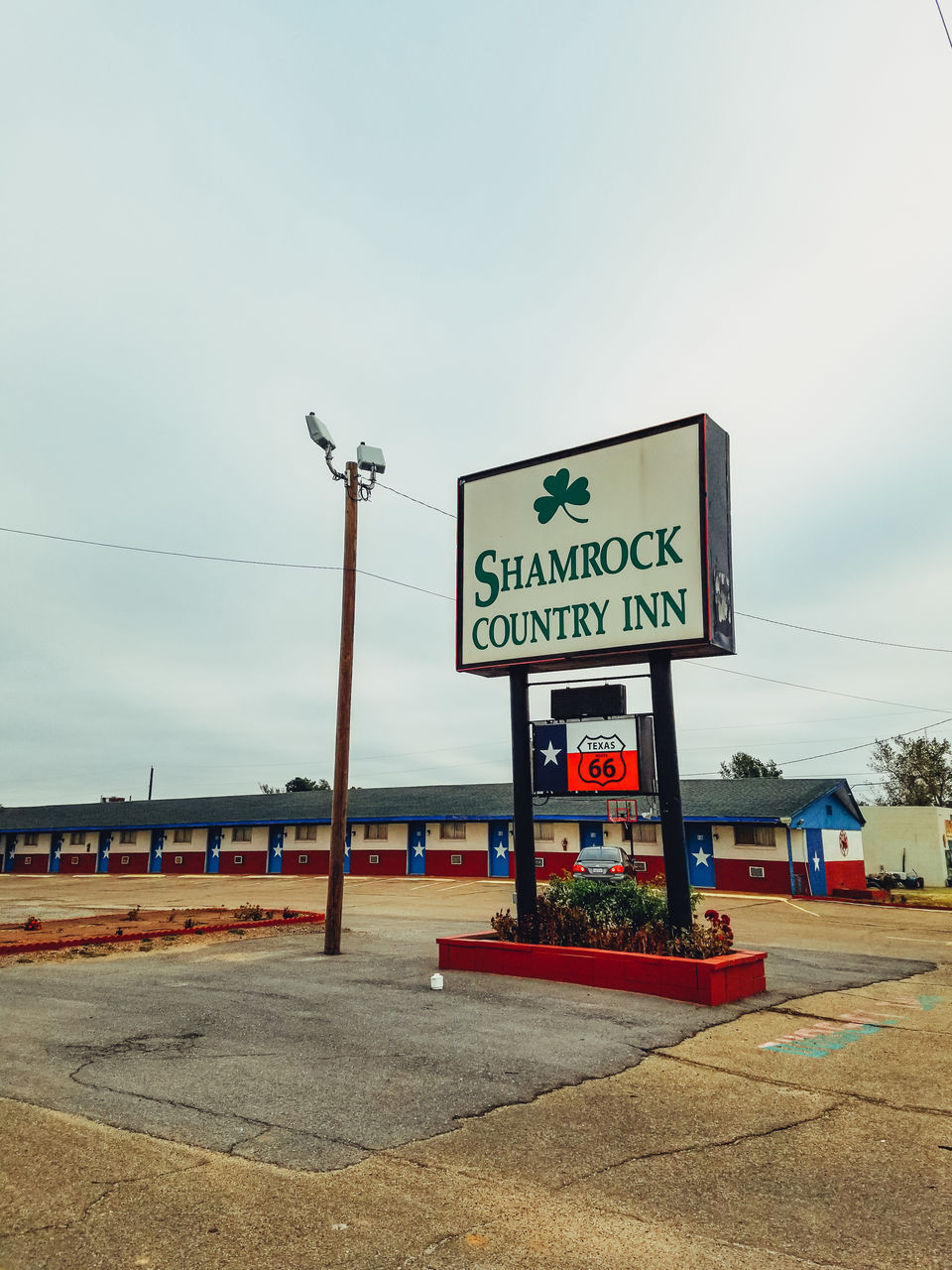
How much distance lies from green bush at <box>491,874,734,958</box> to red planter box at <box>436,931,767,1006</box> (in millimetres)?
279

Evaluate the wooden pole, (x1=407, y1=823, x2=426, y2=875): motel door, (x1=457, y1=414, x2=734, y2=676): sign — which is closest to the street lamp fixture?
the wooden pole

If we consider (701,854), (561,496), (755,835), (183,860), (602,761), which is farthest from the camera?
(183,860)

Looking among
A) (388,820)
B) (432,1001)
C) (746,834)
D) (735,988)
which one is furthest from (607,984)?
(388,820)

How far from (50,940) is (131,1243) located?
13.5 m

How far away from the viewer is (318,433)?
1593cm

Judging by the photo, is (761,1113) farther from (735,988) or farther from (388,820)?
(388,820)

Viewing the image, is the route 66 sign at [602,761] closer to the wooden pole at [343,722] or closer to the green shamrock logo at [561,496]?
the green shamrock logo at [561,496]

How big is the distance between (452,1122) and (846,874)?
36.7 m

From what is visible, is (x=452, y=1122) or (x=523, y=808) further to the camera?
(x=523, y=808)

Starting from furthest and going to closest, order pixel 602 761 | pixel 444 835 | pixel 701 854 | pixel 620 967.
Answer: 1. pixel 444 835
2. pixel 701 854
3. pixel 602 761
4. pixel 620 967

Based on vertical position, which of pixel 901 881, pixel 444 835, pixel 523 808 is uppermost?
pixel 523 808

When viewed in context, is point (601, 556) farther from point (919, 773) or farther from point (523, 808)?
point (919, 773)

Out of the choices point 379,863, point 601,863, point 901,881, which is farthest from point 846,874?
point 379,863

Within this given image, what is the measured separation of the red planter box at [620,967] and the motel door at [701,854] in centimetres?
2596
